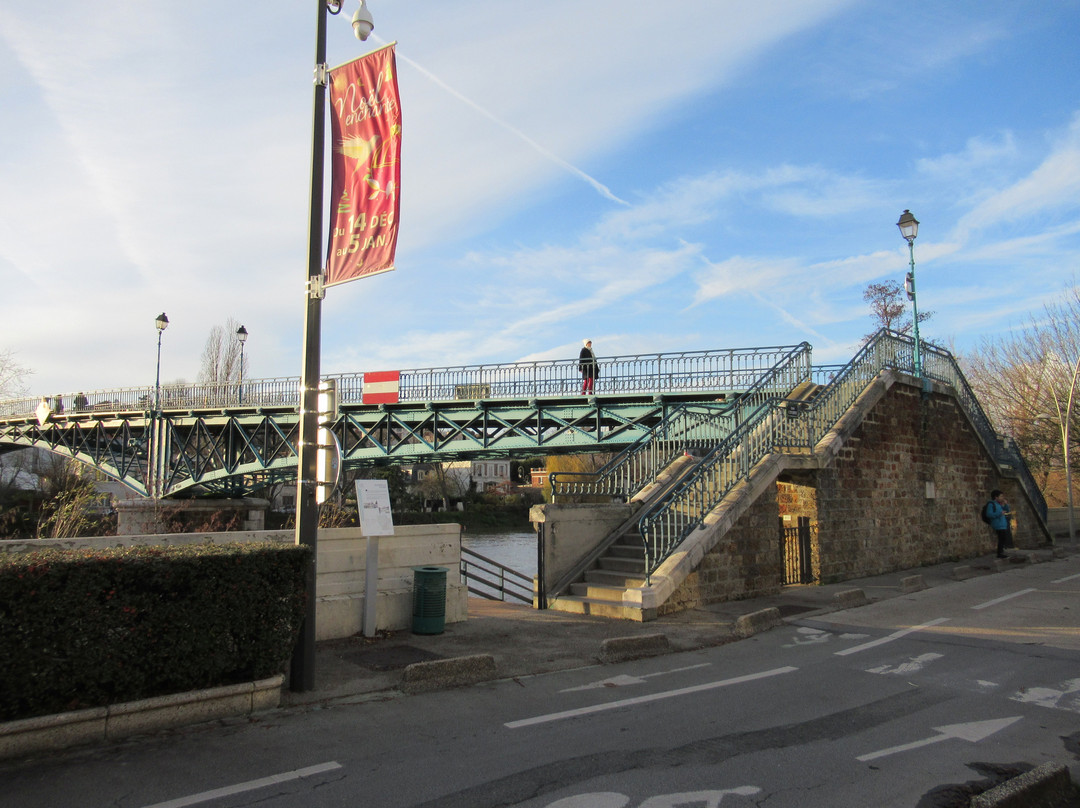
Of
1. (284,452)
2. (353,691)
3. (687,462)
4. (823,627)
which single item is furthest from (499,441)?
(353,691)

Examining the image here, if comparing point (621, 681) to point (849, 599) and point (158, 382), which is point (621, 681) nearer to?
point (849, 599)

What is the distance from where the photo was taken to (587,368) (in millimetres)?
28484

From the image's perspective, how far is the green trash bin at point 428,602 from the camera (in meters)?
9.73

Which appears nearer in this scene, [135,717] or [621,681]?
[135,717]

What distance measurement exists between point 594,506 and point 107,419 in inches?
1605

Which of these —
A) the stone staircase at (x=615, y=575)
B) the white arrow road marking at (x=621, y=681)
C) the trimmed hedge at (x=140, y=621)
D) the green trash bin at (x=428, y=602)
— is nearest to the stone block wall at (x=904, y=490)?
the stone staircase at (x=615, y=575)

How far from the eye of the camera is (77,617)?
5.34m

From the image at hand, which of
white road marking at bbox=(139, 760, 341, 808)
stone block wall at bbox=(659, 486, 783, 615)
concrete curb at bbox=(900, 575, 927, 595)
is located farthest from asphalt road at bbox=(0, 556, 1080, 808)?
concrete curb at bbox=(900, 575, 927, 595)

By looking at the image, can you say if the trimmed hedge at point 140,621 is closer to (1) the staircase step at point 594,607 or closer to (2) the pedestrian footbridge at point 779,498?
(1) the staircase step at point 594,607

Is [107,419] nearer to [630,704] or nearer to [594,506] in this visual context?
[594,506]

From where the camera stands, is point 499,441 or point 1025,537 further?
point 499,441

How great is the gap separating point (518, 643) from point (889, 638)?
470 cm

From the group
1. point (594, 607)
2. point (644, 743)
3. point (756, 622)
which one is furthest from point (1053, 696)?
point (594, 607)

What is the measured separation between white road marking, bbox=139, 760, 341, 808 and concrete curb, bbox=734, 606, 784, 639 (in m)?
6.29
